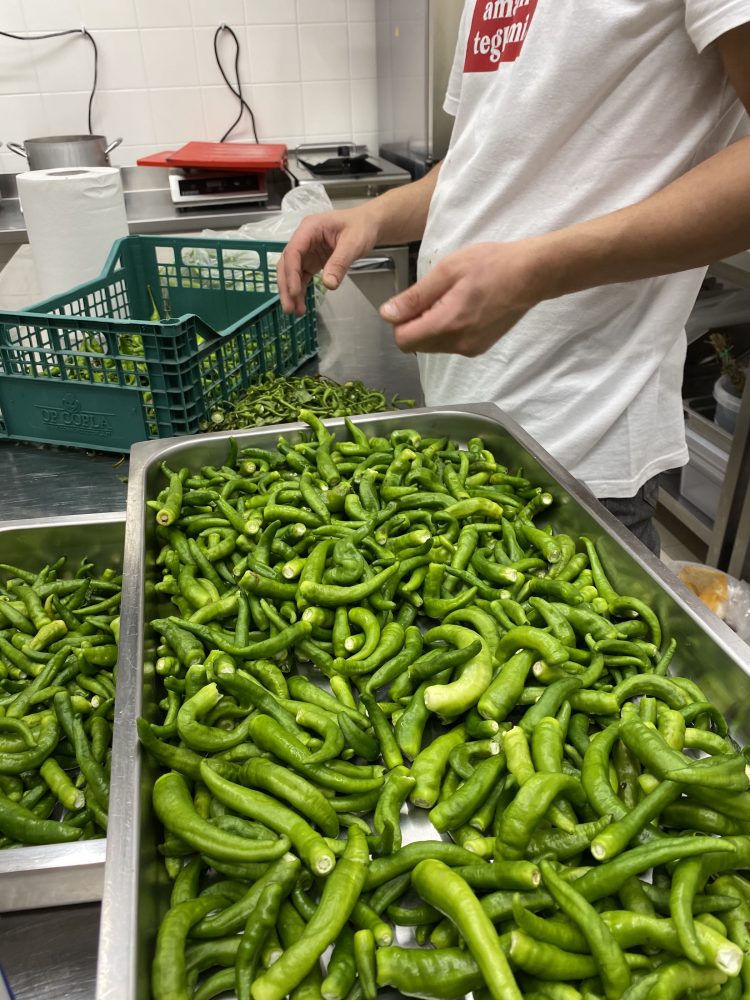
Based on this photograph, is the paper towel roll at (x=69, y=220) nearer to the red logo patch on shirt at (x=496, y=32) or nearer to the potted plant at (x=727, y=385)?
the red logo patch on shirt at (x=496, y=32)

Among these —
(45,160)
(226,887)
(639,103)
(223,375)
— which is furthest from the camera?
(45,160)

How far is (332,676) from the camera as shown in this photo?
1295 millimetres

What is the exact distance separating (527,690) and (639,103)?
4.29ft

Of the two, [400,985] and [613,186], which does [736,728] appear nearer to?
[400,985]

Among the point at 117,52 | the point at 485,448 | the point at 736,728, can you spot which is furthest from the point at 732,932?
the point at 117,52

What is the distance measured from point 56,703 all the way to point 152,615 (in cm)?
23

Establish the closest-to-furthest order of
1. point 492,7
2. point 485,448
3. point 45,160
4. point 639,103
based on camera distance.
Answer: point 639,103 → point 492,7 → point 485,448 → point 45,160

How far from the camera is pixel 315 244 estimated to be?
7.14 feet

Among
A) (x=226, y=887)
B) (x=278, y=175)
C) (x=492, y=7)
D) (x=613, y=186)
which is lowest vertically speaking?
(x=226, y=887)

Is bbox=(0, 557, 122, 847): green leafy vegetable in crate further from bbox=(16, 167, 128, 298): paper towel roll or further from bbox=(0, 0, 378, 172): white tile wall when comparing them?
bbox=(0, 0, 378, 172): white tile wall

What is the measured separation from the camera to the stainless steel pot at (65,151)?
14.8ft

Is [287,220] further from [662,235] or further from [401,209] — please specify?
[662,235]

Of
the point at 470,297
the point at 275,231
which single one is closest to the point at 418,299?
the point at 470,297

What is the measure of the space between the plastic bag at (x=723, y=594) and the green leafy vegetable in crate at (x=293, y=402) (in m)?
1.57
